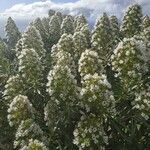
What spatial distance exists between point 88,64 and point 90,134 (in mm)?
4030

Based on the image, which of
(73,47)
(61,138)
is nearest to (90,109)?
(61,138)

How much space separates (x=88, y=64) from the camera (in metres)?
17.9

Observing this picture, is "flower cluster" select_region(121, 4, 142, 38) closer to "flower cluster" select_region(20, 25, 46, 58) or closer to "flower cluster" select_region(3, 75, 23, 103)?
"flower cluster" select_region(20, 25, 46, 58)

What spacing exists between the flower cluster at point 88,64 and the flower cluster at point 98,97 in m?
2.63

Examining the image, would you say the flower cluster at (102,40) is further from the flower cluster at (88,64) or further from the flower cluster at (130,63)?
the flower cluster at (130,63)

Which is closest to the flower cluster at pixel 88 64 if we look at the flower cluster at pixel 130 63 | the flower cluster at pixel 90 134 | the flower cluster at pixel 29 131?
the flower cluster at pixel 130 63

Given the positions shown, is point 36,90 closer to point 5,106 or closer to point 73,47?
point 5,106

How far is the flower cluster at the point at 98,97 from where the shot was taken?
1462 centimetres

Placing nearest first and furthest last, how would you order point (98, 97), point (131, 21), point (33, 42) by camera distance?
point (98, 97) → point (131, 21) → point (33, 42)

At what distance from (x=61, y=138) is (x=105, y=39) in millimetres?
15098

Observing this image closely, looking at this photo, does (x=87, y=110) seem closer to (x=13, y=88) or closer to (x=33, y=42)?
(x=13, y=88)

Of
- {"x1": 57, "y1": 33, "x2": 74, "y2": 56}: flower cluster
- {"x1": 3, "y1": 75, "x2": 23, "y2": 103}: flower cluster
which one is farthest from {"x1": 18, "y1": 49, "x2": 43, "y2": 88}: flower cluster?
{"x1": 57, "y1": 33, "x2": 74, "y2": 56}: flower cluster

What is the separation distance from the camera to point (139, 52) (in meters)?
17.0

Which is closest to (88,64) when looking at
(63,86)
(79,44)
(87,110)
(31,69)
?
(63,86)
